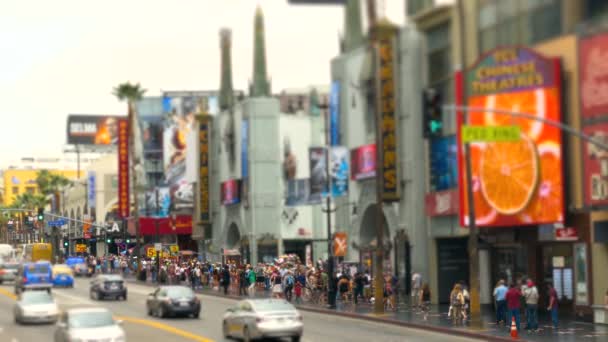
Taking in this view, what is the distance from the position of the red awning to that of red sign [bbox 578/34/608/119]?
74632 millimetres

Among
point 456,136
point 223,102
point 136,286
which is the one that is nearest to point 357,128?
point 456,136

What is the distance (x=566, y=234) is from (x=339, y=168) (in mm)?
22999

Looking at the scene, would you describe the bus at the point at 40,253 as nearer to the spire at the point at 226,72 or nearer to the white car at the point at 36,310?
the spire at the point at 226,72

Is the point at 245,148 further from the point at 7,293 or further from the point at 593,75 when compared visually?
the point at 593,75

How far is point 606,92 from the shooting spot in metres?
38.5

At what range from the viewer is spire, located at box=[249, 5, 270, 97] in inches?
3615

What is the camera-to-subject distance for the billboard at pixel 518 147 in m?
42.5

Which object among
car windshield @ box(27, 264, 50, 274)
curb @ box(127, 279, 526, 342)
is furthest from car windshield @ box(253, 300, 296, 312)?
car windshield @ box(27, 264, 50, 274)

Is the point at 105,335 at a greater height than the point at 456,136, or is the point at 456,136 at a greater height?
the point at 456,136

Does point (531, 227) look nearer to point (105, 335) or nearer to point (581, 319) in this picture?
point (581, 319)

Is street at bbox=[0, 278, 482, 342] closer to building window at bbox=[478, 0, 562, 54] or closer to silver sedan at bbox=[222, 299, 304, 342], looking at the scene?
silver sedan at bbox=[222, 299, 304, 342]

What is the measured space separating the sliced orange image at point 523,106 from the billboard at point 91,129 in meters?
143

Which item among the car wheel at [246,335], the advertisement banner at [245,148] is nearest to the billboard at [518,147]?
the car wheel at [246,335]

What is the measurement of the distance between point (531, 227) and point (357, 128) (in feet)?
64.0
